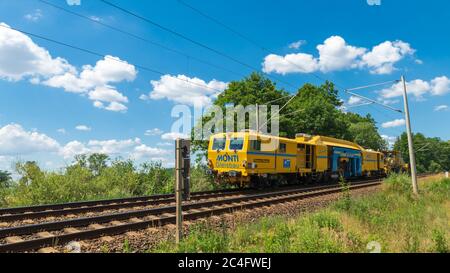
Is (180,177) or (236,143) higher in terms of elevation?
(236,143)

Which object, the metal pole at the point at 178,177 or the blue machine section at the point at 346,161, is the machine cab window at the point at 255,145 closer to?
the blue machine section at the point at 346,161

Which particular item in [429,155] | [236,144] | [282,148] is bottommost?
[282,148]

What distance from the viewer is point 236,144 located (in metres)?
A: 17.9

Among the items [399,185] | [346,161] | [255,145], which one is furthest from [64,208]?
[346,161]

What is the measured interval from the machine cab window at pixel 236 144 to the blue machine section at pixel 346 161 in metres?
10.7

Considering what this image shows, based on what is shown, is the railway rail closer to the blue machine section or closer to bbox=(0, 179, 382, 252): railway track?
bbox=(0, 179, 382, 252): railway track

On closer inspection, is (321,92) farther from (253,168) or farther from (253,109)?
(253,168)

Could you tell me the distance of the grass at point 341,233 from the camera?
6492 mm

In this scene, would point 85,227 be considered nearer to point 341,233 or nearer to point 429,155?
point 341,233

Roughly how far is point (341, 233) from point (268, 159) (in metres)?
10.9

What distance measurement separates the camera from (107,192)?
715 inches

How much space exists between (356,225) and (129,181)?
538 inches

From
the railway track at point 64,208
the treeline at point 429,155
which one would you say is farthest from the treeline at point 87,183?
the treeline at point 429,155
